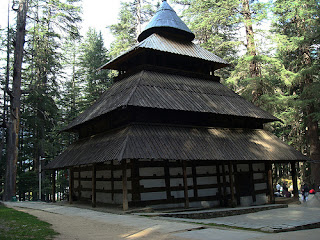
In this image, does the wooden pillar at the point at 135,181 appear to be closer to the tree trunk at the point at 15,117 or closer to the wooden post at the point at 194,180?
the wooden post at the point at 194,180

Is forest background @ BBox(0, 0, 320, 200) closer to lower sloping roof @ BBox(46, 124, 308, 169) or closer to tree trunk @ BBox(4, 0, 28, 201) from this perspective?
tree trunk @ BBox(4, 0, 28, 201)

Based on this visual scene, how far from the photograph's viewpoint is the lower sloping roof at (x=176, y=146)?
1251 centimetres

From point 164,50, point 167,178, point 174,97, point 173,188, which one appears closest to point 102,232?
point 167,178

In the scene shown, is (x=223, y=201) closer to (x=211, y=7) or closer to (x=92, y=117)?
(x=92, y=117)

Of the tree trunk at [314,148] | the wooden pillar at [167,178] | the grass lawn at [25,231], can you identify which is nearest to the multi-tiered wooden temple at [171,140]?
the wooden pillar at [167,178]

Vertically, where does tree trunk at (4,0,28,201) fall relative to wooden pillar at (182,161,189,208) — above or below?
above

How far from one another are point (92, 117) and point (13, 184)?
33.0ft

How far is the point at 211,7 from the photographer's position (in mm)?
26422

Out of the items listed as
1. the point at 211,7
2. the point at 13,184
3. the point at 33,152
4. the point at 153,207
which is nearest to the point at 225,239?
the point at 153,207

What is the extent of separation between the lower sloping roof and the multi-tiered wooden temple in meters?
0.05

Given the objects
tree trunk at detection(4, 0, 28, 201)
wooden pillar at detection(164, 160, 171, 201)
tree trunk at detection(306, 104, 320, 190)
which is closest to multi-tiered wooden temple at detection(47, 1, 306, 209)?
wooden pillar at detection(164, 160, 171, 201)

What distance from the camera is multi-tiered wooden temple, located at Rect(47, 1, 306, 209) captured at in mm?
13430

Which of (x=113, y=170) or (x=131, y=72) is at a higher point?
(x=131, y=72)

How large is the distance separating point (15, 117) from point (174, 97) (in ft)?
42.5
